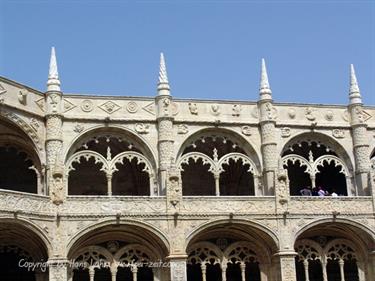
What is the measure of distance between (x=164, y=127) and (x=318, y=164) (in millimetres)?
7156

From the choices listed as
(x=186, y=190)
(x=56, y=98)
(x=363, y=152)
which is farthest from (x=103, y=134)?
(x=363, y=152)

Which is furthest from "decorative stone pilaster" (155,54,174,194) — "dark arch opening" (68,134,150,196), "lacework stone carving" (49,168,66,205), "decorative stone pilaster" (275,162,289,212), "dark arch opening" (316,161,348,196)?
"dark arch opening" (316,161,348,196)

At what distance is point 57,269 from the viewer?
85.7 ft

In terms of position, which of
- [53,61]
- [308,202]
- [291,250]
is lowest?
[291,250]

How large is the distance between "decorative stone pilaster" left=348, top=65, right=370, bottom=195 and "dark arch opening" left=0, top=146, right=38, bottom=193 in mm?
14471

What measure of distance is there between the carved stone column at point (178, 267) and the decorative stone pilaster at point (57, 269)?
4117 millimetres

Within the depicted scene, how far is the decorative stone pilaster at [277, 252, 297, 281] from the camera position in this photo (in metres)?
28.6

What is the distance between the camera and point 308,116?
31797 mm

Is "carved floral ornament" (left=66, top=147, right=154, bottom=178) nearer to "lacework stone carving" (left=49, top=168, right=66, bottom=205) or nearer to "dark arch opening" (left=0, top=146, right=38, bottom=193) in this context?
"lacework stone carving" (left=49, top=168, right=66, bottom=205)

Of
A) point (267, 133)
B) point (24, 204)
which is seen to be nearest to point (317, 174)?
point (267, 133)

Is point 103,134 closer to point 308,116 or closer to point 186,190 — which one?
point 186,190

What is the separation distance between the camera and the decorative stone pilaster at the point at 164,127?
29.1 metres

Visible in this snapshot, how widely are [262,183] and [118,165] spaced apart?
7.36 metres

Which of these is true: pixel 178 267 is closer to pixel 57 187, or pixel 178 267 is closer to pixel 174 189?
pixel 174 189
